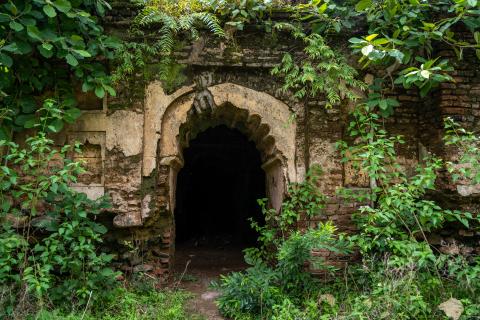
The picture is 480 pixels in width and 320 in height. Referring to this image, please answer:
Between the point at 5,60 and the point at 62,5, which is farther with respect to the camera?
the point at 62,5

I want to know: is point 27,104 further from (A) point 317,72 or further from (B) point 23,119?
(A) point 317,72

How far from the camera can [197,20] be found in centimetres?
Answer: 492

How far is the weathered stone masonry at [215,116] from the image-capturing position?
15.5 feet

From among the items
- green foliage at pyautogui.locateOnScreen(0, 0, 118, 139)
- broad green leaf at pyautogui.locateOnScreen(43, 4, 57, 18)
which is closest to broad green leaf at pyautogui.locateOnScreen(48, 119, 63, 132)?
green foliage at pyautogui.locateOnScreen(0, 0, 118, 139)

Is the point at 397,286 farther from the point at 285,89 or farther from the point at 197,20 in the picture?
the point at 197,20

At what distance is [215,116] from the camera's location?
208 inches

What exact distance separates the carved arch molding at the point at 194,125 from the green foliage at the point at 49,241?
0.73 meters

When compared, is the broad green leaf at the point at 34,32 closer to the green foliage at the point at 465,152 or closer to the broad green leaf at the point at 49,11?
the broad green leaf at the point at 49,11

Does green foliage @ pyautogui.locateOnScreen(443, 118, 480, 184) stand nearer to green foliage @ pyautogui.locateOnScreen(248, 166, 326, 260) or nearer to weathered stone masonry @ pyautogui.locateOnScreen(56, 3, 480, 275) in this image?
weathered stone masonry @ pyautogui.locateOnScreen(56, 3, 480, 275)

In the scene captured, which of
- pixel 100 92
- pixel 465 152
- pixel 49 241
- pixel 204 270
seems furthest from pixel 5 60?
pixel 465 152

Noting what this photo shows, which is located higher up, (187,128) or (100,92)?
(100,92)

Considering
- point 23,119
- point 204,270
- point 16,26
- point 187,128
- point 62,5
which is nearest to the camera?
point 16,26

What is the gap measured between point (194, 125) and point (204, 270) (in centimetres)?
222

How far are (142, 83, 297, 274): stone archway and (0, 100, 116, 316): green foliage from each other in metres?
0.73
